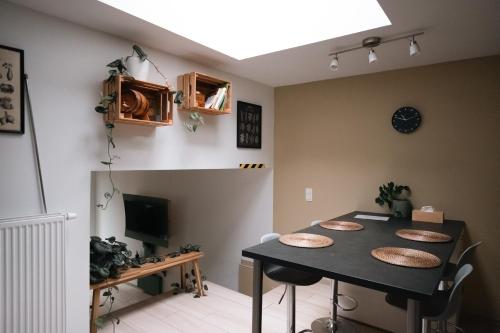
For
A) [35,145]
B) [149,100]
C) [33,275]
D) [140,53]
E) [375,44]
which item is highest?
[375,44]

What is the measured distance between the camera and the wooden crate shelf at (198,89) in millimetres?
2502

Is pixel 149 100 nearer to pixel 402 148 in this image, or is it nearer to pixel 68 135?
pixel 68 135

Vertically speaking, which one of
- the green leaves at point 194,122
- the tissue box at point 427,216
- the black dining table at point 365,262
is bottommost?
the black dining table at point 365,262

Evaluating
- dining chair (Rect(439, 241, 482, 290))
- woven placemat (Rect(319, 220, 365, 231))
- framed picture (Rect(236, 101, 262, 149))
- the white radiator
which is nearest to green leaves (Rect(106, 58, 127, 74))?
the white radiator

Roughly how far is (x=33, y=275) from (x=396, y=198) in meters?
2.94

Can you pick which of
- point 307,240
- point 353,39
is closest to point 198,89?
point 353,39

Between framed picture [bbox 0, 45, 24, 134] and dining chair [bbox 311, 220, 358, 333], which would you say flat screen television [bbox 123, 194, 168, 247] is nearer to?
dining chair [bbox 311, 220, 358, 333]

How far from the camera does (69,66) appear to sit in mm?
1967

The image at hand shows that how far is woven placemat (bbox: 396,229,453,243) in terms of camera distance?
2022mm

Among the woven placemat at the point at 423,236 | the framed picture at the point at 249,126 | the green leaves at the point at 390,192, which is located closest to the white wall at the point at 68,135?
the framed picture at the point at 249,126

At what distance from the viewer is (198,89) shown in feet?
9.04

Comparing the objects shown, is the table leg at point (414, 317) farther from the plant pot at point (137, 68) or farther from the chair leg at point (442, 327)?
the plant pot at point (137, 68)

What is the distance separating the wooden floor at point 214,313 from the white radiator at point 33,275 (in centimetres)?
82

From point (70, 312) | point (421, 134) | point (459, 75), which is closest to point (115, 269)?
point (70, 312)
